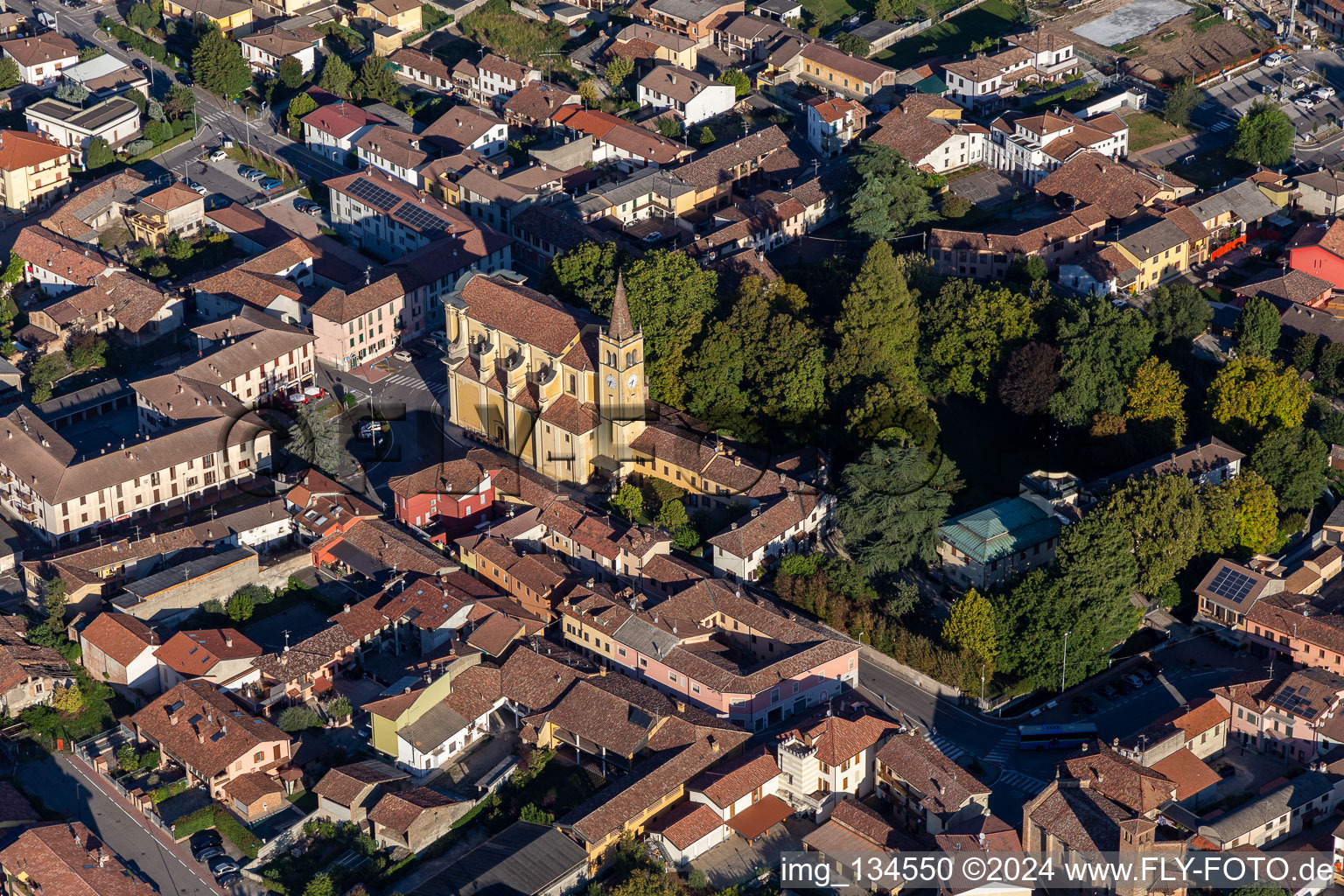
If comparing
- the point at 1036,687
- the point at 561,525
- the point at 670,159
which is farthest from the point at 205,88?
the point at 1036,687

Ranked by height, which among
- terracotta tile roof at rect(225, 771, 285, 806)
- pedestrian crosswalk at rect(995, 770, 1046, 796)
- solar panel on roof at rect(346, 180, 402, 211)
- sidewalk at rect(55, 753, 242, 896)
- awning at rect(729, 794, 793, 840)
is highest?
solar panel on roof at rect(346, 180, 402, 211)

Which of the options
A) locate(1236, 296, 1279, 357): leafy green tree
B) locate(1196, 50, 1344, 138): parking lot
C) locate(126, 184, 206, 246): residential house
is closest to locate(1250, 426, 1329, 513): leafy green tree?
locate(1236, 296, 1279, 357): leafy green tree

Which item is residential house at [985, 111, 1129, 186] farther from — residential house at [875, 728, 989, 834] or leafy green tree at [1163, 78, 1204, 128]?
residential house at [875, 728, 989, 834]

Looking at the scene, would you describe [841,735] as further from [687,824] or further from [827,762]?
[687,824]

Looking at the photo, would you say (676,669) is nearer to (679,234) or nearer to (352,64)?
(679,234)

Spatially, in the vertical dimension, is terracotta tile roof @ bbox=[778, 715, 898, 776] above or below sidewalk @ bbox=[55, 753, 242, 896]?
above

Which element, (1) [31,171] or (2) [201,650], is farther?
(1) [31,171]

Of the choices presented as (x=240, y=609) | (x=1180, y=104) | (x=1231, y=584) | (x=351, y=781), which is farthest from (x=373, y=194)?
(x=1231, y=584)
